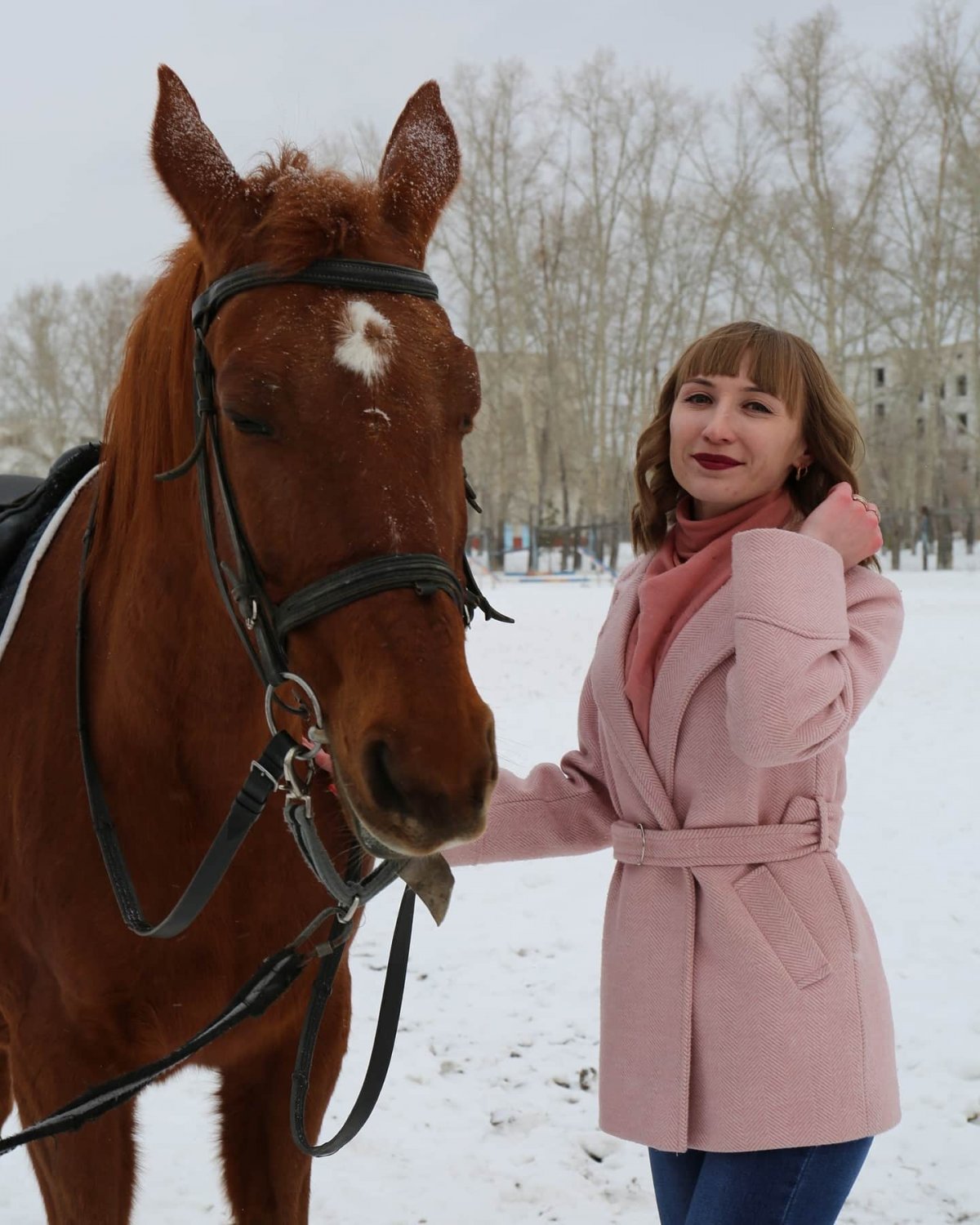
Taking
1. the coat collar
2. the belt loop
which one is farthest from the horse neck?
the belt loop

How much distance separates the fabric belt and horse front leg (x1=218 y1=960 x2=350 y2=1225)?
0.80 meters

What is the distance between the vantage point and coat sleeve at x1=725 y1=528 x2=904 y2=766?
1.62m

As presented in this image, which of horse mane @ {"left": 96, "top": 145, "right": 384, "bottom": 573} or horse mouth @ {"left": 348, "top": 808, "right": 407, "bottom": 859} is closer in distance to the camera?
horse mouth @ {"left": 348, "top": 808, "right": 407, "bottom": 859}

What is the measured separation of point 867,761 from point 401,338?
685 cm

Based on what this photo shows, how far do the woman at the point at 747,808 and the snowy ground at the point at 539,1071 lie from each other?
146 cm

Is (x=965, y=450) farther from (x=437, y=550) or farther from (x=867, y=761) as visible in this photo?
(x=437, y=550)

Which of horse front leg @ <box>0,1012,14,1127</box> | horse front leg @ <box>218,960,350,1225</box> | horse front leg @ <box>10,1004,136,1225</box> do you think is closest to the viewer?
horse front leg @ <box>10,1004,136,1225</box>

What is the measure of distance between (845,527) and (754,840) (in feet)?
1.86

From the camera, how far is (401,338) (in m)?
1.56

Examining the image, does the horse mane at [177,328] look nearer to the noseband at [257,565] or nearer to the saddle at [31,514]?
the noseband at [257,565]

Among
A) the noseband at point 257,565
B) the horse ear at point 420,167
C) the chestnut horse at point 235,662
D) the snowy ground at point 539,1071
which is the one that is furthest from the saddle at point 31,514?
the snowy ground at point 539,1071

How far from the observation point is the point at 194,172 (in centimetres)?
171

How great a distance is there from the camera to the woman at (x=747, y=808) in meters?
1.67

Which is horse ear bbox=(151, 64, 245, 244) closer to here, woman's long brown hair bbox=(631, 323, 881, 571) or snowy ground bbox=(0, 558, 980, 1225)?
woman's long brown hair bbox=(631, 323, 881, 571)
